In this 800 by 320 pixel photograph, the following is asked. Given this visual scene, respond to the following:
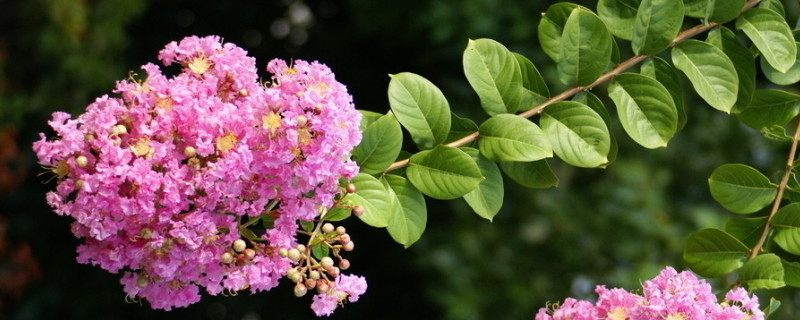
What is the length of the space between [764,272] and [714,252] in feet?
0.22

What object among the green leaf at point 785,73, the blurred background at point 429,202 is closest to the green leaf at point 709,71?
the green leaf at point 785,73

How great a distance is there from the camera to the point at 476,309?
2854 mm

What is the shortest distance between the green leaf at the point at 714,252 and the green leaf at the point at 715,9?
25 cm

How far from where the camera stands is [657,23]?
1181mm

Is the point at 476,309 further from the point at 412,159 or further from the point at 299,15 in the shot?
the point at 412,159

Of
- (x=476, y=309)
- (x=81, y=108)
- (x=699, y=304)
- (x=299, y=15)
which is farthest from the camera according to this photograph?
(x=299, y=15)

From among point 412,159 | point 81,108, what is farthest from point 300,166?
point 81,108

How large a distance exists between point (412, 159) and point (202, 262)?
0.26 meters

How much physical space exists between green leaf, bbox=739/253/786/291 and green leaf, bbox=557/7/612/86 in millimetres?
291

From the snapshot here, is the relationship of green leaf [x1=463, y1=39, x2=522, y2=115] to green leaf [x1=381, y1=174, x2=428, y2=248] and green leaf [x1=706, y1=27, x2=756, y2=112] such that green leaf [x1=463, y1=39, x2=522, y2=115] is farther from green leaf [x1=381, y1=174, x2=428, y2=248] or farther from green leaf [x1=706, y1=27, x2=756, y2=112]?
green leaf [x1=706, y1=27, x2=756, y2=112]

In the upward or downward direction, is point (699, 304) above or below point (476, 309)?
above

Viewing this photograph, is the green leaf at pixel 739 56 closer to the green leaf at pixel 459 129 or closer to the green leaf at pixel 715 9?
the green leaf at pixel 715 9

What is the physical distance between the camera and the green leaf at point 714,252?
124cm

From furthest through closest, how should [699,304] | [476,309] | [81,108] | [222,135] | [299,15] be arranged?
[299,15] → [81,108] → [476,309] → [699,304] → [222,135]
